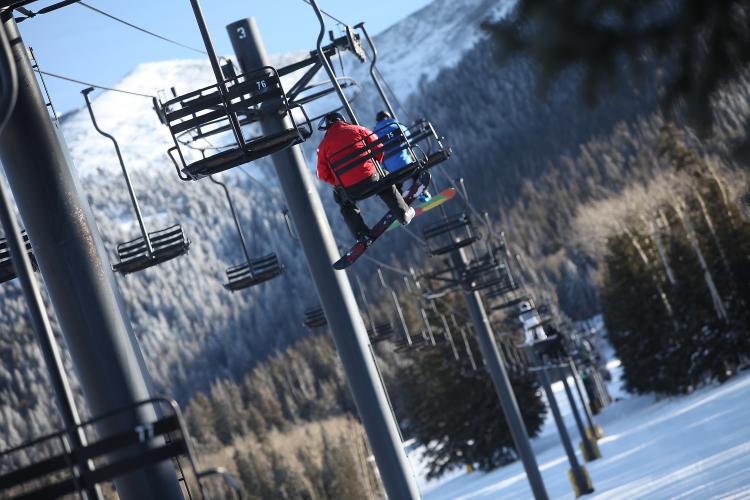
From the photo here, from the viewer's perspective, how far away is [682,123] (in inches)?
126

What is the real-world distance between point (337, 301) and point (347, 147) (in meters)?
4.31

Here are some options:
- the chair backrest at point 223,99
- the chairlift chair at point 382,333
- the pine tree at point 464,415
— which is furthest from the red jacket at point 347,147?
the pine tree at point 464,415

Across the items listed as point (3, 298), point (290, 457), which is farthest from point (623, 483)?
point (3, 298)

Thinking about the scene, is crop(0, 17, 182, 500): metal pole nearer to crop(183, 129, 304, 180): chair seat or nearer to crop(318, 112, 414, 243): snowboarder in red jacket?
crop(183, 129, 304, 180): chair seat

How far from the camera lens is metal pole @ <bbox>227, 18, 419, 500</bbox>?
41.7ft

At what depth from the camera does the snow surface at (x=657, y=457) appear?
18359 mm

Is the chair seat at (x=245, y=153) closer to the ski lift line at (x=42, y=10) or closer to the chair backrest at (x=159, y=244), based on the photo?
the ski lift line at (x=42, y=10)

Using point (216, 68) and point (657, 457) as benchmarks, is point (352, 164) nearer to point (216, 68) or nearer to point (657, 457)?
point (216, 68)

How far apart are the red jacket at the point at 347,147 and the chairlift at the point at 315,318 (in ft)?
23.9

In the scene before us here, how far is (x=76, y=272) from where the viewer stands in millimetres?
7738

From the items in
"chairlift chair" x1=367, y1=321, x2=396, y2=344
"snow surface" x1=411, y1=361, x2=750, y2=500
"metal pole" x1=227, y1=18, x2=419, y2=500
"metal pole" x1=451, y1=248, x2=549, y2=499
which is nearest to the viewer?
"metal pole" x1=227, y1=18, x2=419, y2=500

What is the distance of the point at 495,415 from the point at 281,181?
3935 cm

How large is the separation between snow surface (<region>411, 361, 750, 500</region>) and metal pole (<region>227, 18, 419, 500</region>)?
441cm

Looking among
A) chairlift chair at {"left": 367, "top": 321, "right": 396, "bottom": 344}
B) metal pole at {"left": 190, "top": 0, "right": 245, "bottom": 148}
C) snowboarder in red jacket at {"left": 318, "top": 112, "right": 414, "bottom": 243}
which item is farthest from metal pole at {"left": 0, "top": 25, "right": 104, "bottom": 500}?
chairlift chair at {"left": 367, "top": 321, "right": 396, "bottom": 344}
